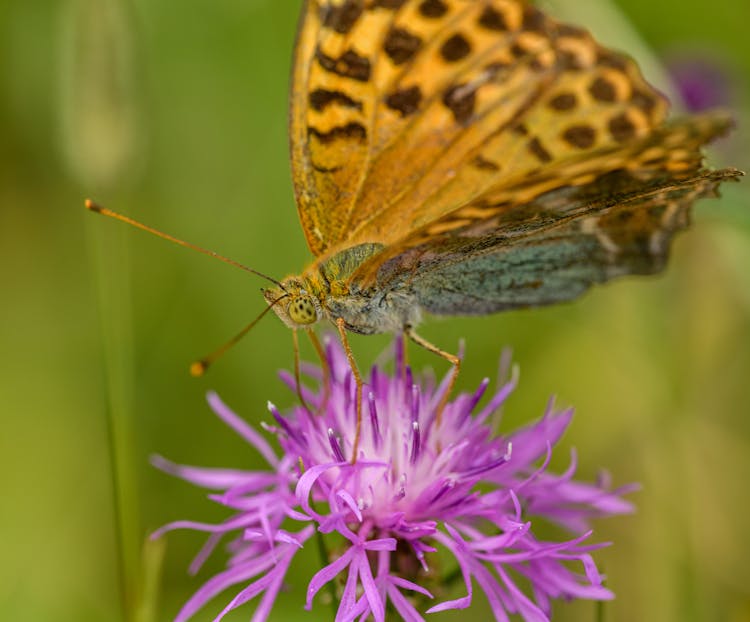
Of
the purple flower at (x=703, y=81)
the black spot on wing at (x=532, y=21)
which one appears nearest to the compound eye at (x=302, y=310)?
the black spot on wing at (x=532, y=21)

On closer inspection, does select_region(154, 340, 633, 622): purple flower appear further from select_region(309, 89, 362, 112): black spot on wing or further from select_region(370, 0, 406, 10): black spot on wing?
select_region(370, 0, 406, 10): black spot on wing

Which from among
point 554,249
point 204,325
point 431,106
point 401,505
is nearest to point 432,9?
point 431,106

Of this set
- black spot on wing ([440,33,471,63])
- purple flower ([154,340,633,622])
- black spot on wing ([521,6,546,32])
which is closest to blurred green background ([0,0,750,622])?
purple flower ([154,340,633,622])

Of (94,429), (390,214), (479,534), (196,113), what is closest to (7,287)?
(94,429)

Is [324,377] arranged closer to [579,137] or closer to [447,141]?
[447,141]

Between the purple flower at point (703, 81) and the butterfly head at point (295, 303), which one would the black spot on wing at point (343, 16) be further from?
the purple flower at point (703, 81)

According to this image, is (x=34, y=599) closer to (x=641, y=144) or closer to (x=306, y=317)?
(x=306, y=317)
